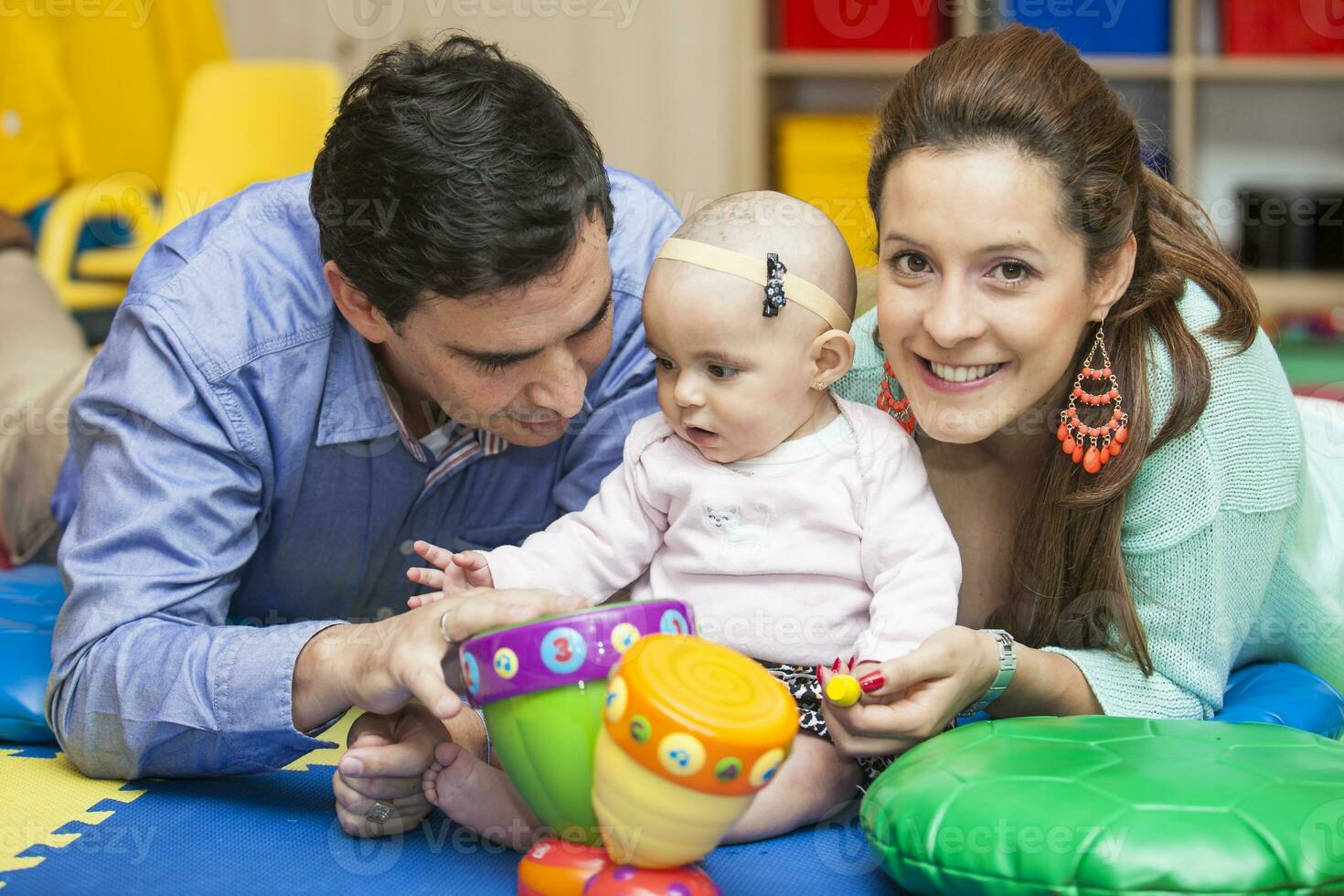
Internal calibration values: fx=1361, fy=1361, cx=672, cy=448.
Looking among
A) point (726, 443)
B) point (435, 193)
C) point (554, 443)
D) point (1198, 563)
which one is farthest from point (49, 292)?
point (1198, 563)

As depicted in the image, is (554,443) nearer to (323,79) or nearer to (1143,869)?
(1143,869)

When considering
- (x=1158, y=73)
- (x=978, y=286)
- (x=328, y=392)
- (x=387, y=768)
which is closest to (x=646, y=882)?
(x=387, y=768)

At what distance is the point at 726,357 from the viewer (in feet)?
4.41

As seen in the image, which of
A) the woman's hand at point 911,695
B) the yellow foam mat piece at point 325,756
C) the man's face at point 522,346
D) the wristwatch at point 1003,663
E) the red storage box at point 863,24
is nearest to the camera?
the woman's hand at point 911,695

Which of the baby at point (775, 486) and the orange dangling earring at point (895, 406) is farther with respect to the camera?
the orange dangling earring at point (895, 406)

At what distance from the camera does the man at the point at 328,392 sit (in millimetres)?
1313

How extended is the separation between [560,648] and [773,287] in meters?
0.46

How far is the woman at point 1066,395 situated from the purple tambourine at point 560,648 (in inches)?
10.1

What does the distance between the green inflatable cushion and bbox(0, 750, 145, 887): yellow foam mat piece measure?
2.50 feet

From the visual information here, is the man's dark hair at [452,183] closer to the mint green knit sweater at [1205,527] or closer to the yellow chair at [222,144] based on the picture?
the mint green knit sweater at [1205,527]

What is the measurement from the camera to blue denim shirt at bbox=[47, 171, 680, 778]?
1335 mm

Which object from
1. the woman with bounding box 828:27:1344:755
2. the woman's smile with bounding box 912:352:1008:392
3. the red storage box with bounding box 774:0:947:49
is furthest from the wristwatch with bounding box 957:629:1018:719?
the red storage box with bounding box 774:0:947:49

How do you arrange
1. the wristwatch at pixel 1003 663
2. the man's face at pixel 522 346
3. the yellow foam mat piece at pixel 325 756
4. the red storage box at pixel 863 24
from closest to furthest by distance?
the wristwatch at pixel 1003 663, the man's face at pixel 522 346, the yellow foam mat piece at pixel 325 756, the red storage box at pixel 863 24

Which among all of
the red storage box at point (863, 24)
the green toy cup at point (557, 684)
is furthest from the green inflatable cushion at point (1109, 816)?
the red storage box at point (863, 24)
